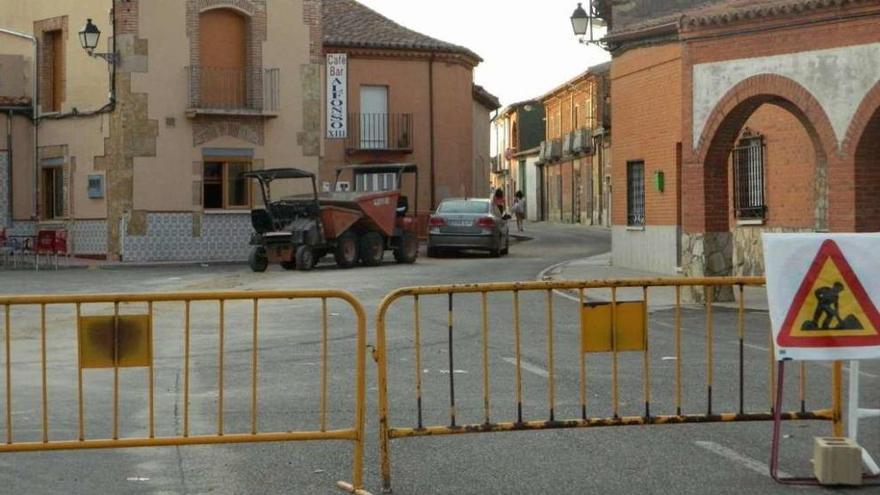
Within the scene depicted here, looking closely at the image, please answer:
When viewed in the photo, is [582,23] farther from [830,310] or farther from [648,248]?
[830,310]

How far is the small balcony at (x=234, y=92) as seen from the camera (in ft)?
113

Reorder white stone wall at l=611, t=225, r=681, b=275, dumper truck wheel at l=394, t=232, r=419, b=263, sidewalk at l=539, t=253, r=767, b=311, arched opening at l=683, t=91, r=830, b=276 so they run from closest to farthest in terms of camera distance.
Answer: sidewalk at l=539, t=253, r=767, b=311
arched opening at l=683, t=91, r=830, b=276
white stone wall at l=611, t=225, r=681, b=275
dumper truck wheel at l=394, t=232, r=419, b=263

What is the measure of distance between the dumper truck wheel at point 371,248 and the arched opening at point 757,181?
8.90 metres

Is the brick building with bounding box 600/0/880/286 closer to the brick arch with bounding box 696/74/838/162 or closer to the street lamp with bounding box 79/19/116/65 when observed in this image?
the brick arch with bounding box 696/74/838/162

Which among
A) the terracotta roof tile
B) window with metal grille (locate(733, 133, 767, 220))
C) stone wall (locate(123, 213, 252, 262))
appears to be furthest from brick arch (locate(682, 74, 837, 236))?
the terracotta roof tile

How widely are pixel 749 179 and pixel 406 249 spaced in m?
9.82

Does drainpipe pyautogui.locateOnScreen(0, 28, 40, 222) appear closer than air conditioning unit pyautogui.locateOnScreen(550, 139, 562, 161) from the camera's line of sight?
Yes

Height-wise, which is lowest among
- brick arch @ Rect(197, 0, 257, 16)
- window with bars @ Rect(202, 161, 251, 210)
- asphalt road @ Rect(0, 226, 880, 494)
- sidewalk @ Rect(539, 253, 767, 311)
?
asphalt road @ Rect(0, 226, 880, 494)

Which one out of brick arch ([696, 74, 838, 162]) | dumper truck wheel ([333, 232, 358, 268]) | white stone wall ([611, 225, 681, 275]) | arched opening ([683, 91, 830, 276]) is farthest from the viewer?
dumper truck wheel ([333, 232, 358, 268])

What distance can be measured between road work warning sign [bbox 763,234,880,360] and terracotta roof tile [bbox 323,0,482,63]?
35.2 meters

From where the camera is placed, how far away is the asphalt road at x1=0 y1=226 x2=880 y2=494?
754cm

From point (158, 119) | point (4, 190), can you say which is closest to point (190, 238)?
point (158, 119)

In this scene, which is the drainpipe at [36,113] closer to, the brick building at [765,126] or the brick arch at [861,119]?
the brick building at [765,126]

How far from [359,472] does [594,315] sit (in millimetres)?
1730
